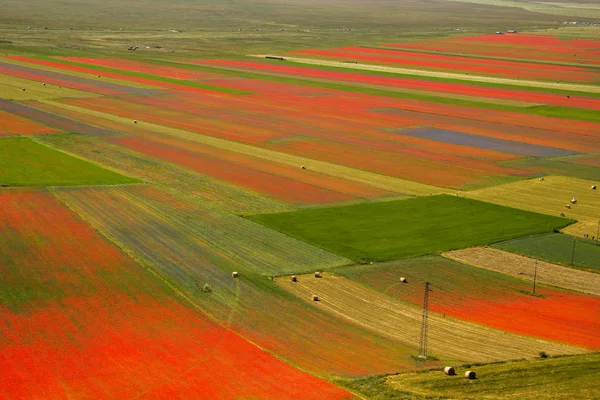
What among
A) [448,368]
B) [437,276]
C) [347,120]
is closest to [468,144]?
[347,120]

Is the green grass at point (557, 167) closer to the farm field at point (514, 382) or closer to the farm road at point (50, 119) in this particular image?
the farm field at point (514, 382)

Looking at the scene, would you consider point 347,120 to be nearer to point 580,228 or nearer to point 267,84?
point 267,84

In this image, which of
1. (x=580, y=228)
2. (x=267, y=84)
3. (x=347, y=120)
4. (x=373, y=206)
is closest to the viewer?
(x=580, y=228)

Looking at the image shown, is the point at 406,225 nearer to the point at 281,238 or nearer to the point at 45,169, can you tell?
the point at 281,238

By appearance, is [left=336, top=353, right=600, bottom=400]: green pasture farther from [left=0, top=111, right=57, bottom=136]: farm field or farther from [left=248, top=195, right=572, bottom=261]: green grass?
[left=0, top=111, right=57, bottom=136]: farm field

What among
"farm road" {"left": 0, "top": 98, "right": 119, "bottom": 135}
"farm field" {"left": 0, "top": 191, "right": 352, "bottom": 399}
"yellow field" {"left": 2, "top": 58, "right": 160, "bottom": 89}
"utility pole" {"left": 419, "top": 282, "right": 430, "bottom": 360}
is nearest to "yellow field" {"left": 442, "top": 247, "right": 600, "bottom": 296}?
"utility pole" {"left": 419, "top": 282, "right": 430, "bottom": 360}

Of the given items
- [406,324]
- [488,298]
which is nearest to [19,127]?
[488,298]

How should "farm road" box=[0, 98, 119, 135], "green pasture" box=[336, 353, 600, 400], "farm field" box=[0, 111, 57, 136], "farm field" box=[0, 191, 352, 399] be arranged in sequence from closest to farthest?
"green pasture" box=[336, 353, 600, 400], "farm field" box=[0, 191, 352, 399], "farm field" box=[0, 111, 57, 136], "farm road" box=[0, 98, 119, 135]
